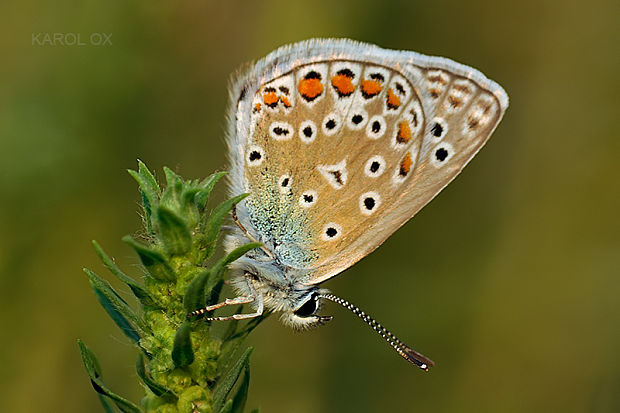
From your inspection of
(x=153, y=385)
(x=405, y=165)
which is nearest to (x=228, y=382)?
(x=153, y=385)

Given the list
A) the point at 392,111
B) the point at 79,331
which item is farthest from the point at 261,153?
the point at 79,331

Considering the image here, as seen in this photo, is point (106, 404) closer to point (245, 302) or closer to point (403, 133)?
point (245, 302)

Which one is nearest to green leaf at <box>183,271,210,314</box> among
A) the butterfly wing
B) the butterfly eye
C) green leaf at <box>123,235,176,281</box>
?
green leaf at <box>123,235,176,281</box>

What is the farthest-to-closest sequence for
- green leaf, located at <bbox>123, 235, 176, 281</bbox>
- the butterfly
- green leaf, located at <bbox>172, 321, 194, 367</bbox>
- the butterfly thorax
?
the butterfly < the butterfly thorax < green leaf, located at <bbox>123, 235, 176, 281</bbox> < green leaf, located at <bbox>172, 321, 194, 367</bbox>

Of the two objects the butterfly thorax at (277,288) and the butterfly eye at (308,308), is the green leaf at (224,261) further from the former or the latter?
the butterfly eye at (308,308)

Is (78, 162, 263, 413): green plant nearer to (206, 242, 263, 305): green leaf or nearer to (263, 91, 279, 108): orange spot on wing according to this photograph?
(206, 242, 263, 305): green leaf

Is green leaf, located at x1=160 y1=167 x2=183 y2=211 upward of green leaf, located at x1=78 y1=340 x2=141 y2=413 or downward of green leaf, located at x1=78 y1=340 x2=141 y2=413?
upward

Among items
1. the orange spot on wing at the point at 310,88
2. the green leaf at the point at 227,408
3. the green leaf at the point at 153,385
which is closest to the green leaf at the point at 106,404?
the green leaf at the point at 153,385
